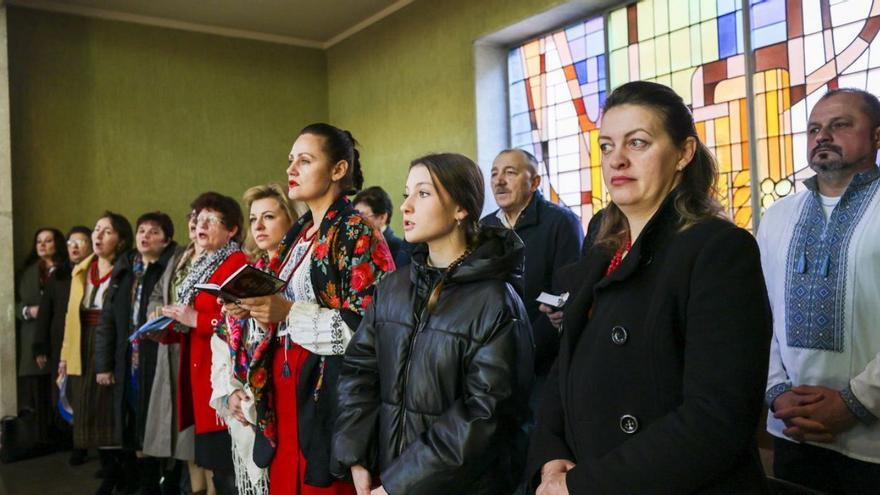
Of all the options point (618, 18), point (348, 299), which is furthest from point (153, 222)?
point (618, 18)

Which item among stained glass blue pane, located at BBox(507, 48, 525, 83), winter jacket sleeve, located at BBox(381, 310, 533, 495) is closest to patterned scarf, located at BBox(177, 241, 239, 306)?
winter jacket sleeve, located at BBox(381, 310, 533, 495)

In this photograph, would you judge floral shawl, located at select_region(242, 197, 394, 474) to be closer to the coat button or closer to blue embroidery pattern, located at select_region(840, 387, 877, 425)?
the coat button

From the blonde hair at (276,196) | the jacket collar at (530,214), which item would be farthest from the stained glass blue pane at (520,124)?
the blonde hair at (276,196)

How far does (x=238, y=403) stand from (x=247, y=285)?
2.16 ft

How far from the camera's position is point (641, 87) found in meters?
1.41

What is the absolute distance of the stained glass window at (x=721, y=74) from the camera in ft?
12.5

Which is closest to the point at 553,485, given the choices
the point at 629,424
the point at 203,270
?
the point at 629,424

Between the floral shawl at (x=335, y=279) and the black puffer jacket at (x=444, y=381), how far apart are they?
0.84ft

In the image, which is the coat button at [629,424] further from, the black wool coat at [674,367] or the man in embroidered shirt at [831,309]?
the man in embroidered shirt at [831,309]

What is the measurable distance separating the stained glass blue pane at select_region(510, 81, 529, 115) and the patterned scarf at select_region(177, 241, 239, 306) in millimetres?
3066

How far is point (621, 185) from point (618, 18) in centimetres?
407

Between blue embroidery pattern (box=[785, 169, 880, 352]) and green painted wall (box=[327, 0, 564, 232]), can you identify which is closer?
blue embroidery pattern (box=[785, 169, 880, 352])

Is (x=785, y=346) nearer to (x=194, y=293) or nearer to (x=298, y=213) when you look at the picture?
(x=298, y=213)

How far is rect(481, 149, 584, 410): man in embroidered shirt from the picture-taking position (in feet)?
9.92
